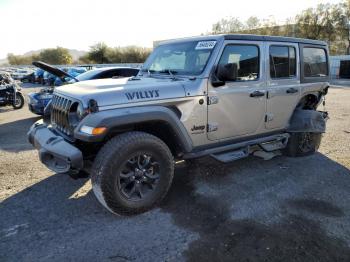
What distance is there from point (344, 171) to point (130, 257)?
12.4ft

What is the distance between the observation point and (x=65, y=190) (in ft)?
14.8

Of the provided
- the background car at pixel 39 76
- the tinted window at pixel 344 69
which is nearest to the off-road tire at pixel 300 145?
the background car at pixel 39 76

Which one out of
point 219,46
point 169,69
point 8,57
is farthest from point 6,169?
point 8,57

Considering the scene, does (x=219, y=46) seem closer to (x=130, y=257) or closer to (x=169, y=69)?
(x=169, y=69)

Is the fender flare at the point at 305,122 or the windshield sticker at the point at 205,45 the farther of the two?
the fender flare at the point at 305,122

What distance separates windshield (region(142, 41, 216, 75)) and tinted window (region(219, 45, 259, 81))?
0.25 meters

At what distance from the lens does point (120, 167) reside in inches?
139

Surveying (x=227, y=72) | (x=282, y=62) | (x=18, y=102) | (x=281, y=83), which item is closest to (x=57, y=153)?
(x=227, y=72)

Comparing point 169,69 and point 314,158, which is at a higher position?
point 169,69

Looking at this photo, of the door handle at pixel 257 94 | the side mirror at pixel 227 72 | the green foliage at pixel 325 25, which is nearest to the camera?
the side mirror at pixel 227 72

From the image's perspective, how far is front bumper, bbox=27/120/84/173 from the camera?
11.2ft

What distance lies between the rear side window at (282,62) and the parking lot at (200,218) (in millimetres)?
1518

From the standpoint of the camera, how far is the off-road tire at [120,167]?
3.43 metres

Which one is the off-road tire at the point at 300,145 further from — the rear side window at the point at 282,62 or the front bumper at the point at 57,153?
the front bumper at the point at 57,153
